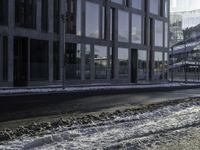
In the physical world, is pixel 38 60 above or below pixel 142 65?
above

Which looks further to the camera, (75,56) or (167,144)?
(75,56)

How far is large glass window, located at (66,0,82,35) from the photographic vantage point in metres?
44.9

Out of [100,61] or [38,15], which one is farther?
[100,61]

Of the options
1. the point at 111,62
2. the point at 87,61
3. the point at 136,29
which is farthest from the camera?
the point at 136,29

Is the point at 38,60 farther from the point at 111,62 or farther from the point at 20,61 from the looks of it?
the point at 111,62

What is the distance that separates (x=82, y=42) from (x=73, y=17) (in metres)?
2.66

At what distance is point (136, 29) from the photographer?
190ft

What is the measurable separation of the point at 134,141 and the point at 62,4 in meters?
35.2

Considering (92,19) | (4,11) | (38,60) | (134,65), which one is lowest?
(134,65)

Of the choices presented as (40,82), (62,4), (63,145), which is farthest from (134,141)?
(62,4)

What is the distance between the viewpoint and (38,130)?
11414 mm

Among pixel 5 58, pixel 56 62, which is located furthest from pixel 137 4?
pixel 5 58

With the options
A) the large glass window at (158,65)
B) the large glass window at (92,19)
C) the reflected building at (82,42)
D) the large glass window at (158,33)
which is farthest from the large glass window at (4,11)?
the large glass window at (158,33)

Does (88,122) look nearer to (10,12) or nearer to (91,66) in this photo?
(10,12)
